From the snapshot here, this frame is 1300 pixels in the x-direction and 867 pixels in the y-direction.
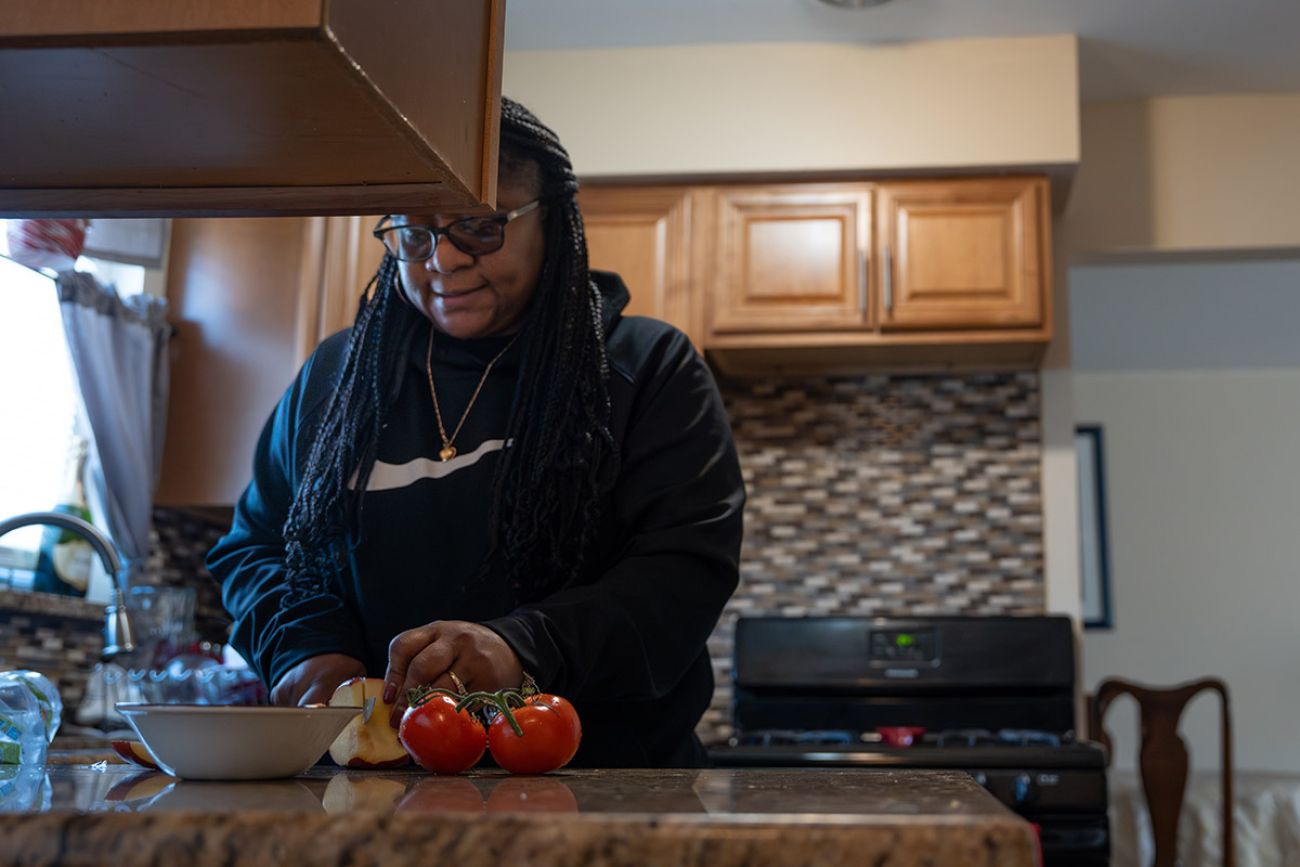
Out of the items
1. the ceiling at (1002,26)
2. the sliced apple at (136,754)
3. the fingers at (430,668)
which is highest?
the ceiling at (1002,26)

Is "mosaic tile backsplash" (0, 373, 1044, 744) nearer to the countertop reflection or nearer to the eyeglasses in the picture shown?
the eyeglasses

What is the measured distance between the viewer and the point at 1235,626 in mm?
5891

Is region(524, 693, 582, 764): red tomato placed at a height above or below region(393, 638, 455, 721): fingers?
below

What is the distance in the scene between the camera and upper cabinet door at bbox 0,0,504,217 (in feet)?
2.93

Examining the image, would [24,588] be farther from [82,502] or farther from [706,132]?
[706,132]

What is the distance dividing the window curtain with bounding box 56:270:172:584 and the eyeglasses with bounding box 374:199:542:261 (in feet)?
4.83

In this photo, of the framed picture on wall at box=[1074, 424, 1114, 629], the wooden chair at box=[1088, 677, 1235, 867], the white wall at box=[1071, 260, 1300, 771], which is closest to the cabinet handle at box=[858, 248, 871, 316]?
the wooden chair at box=[1088, 677, 1235, 867]

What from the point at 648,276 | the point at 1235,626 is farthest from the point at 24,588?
the point at 1235,626

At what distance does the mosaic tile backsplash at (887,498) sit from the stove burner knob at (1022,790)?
768 millimetres

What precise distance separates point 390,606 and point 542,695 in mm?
483

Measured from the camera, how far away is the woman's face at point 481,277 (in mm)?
1563

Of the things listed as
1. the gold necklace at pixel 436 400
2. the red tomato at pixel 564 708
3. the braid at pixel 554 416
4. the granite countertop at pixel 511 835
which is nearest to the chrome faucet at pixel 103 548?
the gold necklace at pixel 436 400

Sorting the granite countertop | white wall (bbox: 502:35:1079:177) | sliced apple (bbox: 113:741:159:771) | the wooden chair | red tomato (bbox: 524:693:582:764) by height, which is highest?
white wall (bbox: 502:35:1079:177)

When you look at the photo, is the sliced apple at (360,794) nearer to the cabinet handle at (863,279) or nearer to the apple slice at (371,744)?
the apple slice at (371,744)
